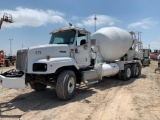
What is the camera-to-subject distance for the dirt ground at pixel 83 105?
21.8 ft

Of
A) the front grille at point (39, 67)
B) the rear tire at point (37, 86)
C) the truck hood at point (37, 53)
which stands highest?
the truck hood at point (37, 53)

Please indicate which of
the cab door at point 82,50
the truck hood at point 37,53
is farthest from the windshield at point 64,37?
the truck hood at point 37,53

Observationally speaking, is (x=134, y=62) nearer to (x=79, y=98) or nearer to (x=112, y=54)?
(x=112, y=54)

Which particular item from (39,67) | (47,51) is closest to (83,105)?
(39,67)

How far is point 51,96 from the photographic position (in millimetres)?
9445

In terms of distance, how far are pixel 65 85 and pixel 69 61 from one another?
1084 mm

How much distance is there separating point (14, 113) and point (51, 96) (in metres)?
2.60

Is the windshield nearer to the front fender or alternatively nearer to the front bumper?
the front fender

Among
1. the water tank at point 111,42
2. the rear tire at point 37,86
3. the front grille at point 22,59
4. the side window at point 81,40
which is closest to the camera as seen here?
the front grille at point 22,59

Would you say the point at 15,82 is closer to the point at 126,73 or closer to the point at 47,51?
the point at 47,51

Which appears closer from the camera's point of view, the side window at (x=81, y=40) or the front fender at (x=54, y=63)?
the front fender at (x=54, y=63)

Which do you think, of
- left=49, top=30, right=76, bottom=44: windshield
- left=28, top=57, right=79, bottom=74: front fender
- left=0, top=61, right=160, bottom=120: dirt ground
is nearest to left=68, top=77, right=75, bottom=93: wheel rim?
left=0, top=61, right=160, bottom=120: dirt ground

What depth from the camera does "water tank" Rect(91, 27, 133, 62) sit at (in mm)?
12695

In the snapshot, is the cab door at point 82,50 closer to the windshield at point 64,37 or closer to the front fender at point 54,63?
the windshield at point 64,37
